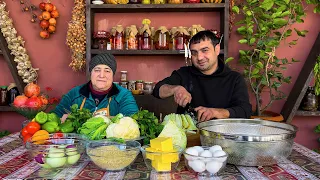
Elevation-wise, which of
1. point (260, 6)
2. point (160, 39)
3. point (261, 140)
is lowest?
point (261, 140)

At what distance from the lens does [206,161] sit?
1047mm

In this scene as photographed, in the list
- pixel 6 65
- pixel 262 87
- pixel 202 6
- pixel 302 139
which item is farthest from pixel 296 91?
pixel 6 65

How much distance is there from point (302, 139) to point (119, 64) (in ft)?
6.87

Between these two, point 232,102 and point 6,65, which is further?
point 6,65

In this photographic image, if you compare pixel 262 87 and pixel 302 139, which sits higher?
pixel 262 87

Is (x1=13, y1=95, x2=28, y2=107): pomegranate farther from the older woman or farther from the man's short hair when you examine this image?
the man's short hair

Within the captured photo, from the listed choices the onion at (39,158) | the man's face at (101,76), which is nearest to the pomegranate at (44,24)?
the man's face at (101,76)

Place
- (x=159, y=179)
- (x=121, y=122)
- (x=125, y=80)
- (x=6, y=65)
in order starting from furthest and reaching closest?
1. (x=6, y=65)
2. (x=125, y=80)
3. (x=121, y=122)
4. (x=159, y=179)

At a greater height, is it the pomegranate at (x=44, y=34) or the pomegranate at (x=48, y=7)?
the pomegranate at (x=48, y=7)

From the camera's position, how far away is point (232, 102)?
226 centimetres

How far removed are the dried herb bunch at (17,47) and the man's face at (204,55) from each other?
189 cm

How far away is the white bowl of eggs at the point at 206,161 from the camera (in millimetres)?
1042

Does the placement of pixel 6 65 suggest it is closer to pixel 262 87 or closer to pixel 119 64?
pixel 119 64

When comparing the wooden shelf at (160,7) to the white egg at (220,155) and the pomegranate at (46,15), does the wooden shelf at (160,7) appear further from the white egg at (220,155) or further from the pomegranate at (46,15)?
the white egg at (220,155)
